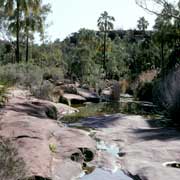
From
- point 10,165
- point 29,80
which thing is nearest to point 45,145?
point 10,165

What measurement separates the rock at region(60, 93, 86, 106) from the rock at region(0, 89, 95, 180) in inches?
415

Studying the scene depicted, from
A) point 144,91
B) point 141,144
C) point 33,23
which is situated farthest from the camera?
point 33,23

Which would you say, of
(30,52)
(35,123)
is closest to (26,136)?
(35,123)

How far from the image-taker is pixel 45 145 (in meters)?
8.73

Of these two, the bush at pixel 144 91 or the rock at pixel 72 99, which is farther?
the bush at pixel 144 91

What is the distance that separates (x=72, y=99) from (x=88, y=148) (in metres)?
16.0

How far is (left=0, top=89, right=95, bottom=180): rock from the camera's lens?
23.8 ft

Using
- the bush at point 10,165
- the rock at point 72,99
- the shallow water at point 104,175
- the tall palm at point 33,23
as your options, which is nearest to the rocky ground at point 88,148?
the shallow water at point 104,175

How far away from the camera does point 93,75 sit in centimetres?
3697

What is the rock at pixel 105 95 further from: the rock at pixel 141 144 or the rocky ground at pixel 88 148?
the rocky ground at pixel 88 148

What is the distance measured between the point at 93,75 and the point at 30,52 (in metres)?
22.1

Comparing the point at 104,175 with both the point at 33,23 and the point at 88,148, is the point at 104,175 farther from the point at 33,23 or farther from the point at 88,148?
the point at 33,23

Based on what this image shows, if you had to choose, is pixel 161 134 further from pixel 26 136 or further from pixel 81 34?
pixel 81 34

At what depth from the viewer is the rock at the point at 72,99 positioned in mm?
23673
